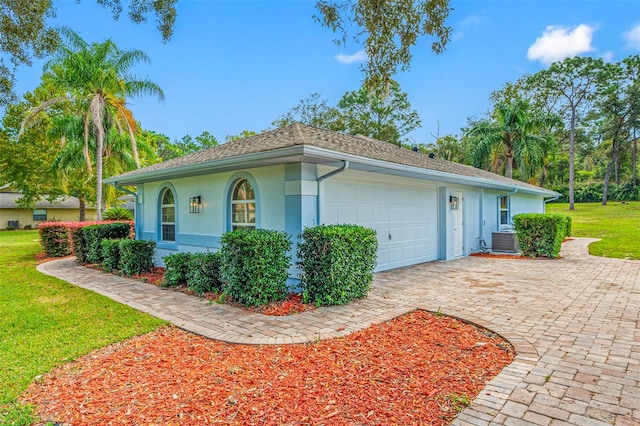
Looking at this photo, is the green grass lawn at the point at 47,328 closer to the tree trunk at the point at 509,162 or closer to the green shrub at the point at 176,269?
the green shrub at the point at 176,269

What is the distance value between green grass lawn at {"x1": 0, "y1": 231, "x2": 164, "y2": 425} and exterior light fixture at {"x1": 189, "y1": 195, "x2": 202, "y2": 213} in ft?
9.62

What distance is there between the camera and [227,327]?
4809 millimetres

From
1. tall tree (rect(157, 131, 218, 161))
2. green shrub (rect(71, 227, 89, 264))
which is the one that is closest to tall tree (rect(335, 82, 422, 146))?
tall tree (rect(157, 131, 218, 161))

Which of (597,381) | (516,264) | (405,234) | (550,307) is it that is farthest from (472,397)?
(516,264)

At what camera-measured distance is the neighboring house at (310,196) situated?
660 centimetres

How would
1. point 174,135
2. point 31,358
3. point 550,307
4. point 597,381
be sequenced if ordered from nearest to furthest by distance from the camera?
1. point 597,381
2. point 31,358
3. point 550,307
4. point 174,135

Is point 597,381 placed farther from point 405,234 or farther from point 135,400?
point 405,234

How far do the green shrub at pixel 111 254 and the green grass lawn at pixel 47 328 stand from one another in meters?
1.47

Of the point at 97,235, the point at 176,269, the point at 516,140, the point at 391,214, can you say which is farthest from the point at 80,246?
the point at 516,140

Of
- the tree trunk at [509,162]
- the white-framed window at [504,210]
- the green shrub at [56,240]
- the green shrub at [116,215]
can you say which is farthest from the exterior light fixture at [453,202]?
the green shrub at [116,215]

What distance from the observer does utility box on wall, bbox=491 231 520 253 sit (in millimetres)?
12961

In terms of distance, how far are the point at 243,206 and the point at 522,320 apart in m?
5.60

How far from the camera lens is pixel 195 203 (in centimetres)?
895

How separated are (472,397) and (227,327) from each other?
3.13 metres
